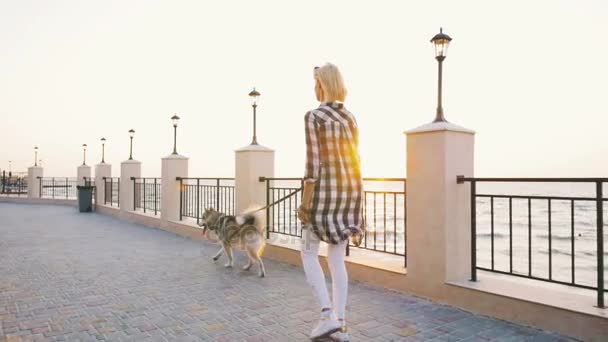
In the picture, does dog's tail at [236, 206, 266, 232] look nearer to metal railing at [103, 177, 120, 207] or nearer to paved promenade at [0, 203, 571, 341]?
paved promenade at [0, 203, 571, 341]

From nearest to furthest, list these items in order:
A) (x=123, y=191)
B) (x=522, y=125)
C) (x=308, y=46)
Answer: (x=308, y=46) → (x=123, y=191) → (x=522, y=125)

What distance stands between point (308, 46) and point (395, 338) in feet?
28.1

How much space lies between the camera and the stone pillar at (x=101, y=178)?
15815 mm

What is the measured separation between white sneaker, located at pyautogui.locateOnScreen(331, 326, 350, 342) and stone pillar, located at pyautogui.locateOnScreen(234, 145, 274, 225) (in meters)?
4.33

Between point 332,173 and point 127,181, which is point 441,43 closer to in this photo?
point 332,173

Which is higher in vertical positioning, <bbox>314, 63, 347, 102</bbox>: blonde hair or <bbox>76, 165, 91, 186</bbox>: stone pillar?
<bbox>314, 63, 347, 102</bbox>: blonde hair

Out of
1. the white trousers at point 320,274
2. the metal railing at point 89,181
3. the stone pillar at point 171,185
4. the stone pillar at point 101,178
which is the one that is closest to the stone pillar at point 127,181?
the stone pillar at point 101,178

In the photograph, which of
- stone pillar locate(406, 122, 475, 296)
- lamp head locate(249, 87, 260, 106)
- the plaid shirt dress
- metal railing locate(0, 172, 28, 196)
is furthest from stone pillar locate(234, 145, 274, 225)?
metal railing locate(0, 172, 28, 196)

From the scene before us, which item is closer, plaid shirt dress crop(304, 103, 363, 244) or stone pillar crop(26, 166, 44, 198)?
plaid shirt dress crop(304, 103, 363, 244)

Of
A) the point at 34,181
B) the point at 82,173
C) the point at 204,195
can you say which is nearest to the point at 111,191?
the point at 82,173

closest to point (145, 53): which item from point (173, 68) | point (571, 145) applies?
point (173, 68)

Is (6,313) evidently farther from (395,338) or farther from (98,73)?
(98,73)

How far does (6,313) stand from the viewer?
3.66 meters

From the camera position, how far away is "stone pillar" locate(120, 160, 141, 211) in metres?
13.0
